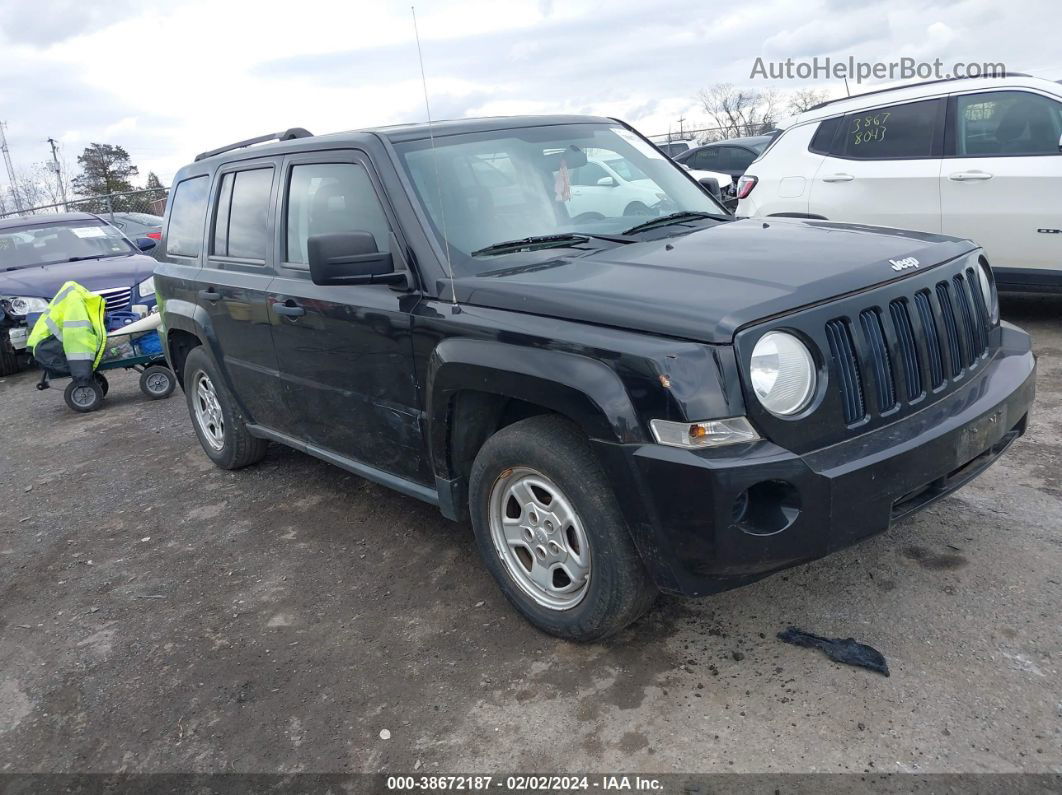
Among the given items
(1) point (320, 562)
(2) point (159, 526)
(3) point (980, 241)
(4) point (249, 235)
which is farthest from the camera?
(3) point (980, 241)

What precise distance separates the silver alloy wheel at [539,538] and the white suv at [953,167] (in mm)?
4529

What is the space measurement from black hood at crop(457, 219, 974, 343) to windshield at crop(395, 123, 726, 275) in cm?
24

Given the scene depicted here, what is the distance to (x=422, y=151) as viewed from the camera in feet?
12.2

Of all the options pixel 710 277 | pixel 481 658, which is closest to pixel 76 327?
pixel 481 658

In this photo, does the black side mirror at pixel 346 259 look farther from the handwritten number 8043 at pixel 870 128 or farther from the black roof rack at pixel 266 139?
the handwritten number 8043 at pixel 870 128

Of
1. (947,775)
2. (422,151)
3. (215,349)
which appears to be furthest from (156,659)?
(947,775)

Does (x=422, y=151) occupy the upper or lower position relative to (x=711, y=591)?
upper

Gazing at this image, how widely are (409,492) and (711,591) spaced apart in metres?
1.54

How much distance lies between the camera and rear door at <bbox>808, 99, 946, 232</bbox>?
6.70 meters

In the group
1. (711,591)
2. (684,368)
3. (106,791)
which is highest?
(684,368)

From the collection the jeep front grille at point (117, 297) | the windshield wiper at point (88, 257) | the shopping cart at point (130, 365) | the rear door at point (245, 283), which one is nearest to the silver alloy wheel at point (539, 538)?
the rear door at point (245, 283)

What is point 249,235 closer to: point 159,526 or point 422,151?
point 422,151

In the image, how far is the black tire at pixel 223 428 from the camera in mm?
5227

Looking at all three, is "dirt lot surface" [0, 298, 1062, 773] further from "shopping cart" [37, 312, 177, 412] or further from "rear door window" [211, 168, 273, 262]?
"shopping cart" [37, 312, 177, 412]
